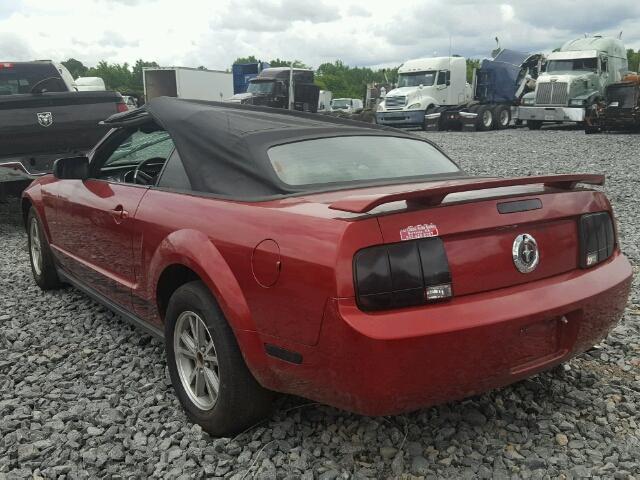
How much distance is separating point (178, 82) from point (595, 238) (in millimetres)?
32207

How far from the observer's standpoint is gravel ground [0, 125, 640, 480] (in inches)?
99.0

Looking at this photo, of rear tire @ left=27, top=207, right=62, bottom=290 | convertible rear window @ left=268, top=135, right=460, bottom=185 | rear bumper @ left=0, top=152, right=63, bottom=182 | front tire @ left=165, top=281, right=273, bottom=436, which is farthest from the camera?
rear bumper @ left=0, top=152, right=63, bottom=182

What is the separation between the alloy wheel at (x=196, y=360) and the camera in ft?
9.06

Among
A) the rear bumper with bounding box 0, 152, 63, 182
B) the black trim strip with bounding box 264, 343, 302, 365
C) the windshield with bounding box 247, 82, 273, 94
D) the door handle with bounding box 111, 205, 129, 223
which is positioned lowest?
the black trim strip with bounding box 264, 343, 302, 365

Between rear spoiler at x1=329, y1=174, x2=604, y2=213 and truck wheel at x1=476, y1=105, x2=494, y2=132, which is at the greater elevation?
rear spoiler at x1=329, y1=174, x2=604, y2=213

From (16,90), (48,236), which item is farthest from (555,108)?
(48,236)

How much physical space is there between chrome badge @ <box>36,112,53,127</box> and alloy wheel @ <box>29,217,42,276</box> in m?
2.40

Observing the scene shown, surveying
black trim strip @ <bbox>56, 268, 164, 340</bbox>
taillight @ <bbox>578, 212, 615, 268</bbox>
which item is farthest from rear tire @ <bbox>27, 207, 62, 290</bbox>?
taillight @ <bbox>578, 212, 615, 268</bbox>

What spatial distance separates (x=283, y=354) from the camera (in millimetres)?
2338

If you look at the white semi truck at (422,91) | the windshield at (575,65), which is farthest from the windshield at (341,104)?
the windshield at (575,65)

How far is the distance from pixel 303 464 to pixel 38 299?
325cm

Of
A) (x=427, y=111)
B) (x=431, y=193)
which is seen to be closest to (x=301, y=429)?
(x=431, y=193)

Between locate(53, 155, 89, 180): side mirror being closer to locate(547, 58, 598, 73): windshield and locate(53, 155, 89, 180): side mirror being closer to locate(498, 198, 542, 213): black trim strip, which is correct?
locate(498, 198, 542, 213): black trim strip

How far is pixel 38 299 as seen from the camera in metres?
4.89
